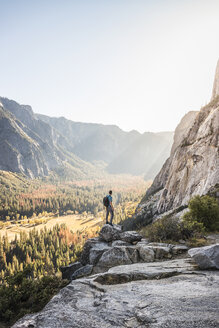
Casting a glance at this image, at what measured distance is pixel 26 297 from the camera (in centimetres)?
1155

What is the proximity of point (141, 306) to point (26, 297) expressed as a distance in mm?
9526

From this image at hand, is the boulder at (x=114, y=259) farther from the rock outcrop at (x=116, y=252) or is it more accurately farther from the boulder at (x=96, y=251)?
the boulder at (x=96, y=251)

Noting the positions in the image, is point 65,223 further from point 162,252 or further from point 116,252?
point 162,252

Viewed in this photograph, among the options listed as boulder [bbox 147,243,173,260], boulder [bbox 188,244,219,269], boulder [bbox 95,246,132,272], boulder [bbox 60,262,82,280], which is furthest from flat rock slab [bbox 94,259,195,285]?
boulder [bbox 60,262,82,280]

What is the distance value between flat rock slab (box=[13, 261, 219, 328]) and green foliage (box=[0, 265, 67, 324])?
343 centimetres

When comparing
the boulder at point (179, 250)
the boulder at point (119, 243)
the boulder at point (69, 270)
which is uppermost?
the boulder at point (179, 250)

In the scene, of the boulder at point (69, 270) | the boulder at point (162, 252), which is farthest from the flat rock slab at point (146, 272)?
the boulder at point (69, 270)

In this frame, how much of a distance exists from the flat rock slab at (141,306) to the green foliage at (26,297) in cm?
343

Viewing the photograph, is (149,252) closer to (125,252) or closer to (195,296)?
(125,252)

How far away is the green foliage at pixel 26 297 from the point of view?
394 inches

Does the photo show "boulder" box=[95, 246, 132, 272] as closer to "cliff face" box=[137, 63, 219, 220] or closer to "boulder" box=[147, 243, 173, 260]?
"boulder" box=[147, 243, 173, 260]

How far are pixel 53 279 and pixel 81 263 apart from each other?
4311 millimetres

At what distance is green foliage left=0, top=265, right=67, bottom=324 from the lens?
1001cm

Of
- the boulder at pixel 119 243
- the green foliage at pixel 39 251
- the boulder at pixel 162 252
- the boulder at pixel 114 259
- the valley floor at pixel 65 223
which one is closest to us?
the boulder at pixel 162 252
